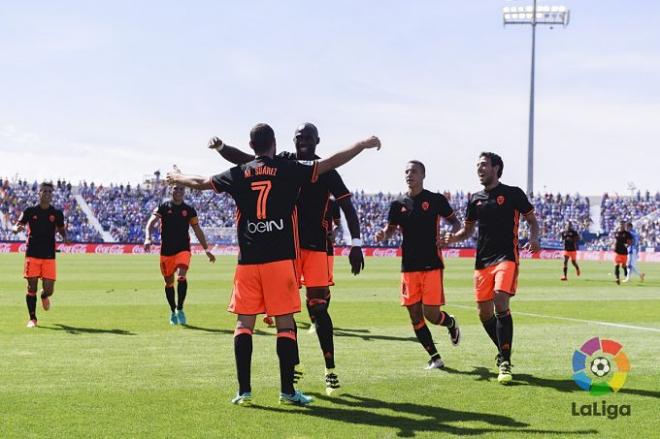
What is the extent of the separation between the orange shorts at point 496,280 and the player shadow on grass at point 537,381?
83cm

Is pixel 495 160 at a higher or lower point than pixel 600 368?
higher

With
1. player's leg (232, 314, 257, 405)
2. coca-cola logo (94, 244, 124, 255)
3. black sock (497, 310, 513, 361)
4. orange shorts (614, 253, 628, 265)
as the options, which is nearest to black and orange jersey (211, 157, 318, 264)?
player's leg (232, 314, 257, 405)

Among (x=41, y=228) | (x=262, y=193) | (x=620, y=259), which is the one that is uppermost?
(x=262, y=193)

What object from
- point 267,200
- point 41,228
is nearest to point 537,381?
point 267,200

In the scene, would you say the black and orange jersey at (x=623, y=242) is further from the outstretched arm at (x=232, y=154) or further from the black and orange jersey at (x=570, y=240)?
the outstretched arm at (x=232, y=154)

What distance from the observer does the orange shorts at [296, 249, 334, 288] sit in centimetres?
896

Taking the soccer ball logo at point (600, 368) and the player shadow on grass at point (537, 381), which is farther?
the soccer ball logo at point (600, 368)

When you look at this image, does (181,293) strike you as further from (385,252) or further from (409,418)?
(385,252)

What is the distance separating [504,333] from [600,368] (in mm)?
1169

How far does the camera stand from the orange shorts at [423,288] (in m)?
9.90

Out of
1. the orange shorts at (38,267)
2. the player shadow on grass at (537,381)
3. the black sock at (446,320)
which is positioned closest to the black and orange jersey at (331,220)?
the black sock at (446,320)

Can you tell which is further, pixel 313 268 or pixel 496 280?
pixel 496 280

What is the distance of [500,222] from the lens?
9.68 metres

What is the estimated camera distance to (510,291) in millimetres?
9445
